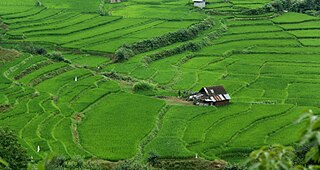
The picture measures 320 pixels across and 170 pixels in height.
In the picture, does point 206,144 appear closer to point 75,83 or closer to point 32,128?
point 32,128

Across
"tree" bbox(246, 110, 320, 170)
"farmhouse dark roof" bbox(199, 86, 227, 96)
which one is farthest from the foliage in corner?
"farmhouse dark roof" bbox(199, 86, 227, 96)

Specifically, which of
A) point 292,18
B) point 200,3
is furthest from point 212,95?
point 200,3

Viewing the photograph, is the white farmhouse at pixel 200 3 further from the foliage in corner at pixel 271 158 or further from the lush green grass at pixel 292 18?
the foliage in corner at pixel 271 158

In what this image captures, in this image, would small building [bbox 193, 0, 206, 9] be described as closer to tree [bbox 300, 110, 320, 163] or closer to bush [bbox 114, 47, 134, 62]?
bush [bbox 114, 47, 134, 62]

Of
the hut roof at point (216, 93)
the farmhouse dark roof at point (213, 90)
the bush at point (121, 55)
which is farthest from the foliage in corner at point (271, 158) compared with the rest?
the bush at point (121, 55)

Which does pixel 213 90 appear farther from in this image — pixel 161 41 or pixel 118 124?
pixel 161 41

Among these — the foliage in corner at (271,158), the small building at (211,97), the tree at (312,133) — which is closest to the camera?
the tree at (312,133)
